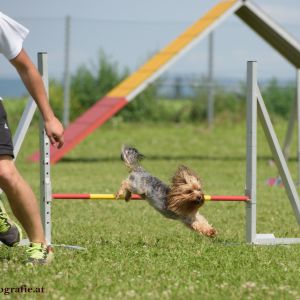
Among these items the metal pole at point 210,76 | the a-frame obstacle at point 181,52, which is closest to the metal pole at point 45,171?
the a-frame obstacle at point 181,52

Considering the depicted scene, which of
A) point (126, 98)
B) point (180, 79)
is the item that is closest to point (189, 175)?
point (126, 98)

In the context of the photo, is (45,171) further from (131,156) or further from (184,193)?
(184,193)

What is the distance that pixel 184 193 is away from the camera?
5.97m

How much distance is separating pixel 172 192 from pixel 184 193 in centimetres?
9

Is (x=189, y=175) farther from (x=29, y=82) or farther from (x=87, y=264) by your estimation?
(x=29, y=82)

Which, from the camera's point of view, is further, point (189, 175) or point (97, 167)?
point (97, 167)

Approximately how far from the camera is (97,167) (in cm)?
1376

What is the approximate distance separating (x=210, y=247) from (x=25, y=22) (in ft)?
40.7

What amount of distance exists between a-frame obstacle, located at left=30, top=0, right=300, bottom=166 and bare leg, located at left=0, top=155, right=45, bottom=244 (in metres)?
8.54

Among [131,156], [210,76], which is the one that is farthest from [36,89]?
[210,76]

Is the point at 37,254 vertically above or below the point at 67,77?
below

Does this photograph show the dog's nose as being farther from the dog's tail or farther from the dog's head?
the dog's tail

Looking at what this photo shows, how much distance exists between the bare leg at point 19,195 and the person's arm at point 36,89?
A: 285 millimetres

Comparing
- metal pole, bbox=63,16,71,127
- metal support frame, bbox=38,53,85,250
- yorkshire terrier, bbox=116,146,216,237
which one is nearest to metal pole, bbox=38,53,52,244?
metal support frame, bbox=38,53,85,250
